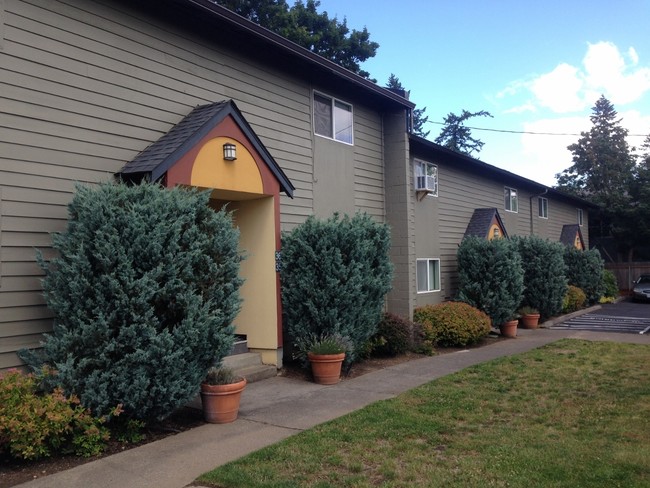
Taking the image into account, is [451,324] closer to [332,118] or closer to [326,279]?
[326,279]

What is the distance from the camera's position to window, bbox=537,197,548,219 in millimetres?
24783

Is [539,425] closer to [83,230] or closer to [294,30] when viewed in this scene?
[83,230]

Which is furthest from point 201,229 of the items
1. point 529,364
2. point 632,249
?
point 632,249

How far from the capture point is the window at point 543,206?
81.3 feet

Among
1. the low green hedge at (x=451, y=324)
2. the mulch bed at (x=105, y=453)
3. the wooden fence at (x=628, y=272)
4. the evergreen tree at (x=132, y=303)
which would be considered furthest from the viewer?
the wooden fence at (x=628, y=272)

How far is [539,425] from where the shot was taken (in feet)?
20.4

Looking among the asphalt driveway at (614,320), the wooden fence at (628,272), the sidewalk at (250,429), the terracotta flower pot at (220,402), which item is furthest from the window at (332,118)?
the wooden fence at (628,272)

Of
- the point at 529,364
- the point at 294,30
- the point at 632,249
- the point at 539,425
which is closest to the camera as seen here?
the point at 539,425

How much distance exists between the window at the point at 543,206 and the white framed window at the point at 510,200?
3.17 m

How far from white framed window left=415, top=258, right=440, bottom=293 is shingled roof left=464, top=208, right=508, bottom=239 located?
2.00 metres

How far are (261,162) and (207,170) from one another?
1.23m

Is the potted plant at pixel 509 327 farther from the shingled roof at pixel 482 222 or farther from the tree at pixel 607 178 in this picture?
the tree at pixel 607 178

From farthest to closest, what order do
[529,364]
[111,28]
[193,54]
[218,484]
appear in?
1. [529,364]
2. [193,54]
3. [111,28]
4. [218,484]

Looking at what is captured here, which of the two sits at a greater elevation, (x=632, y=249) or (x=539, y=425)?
(x=632, y=249)
